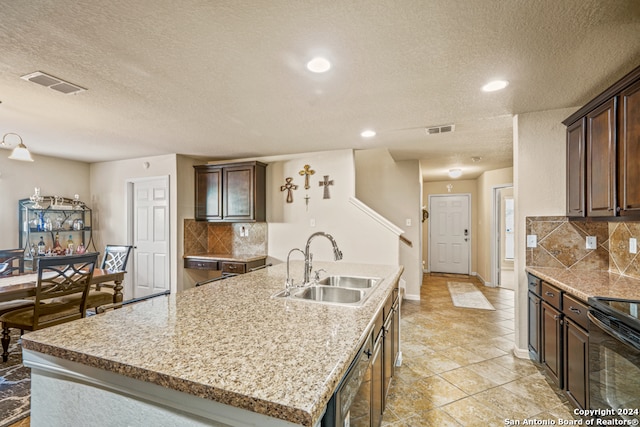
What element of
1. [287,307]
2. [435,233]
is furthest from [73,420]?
[435,233]

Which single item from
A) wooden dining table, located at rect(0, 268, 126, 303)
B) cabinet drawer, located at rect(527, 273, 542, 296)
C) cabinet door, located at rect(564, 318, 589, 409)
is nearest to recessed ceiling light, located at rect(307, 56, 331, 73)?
cabinet door, located at rect(564, 318, 589, 409)

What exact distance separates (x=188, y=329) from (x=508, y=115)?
10.5 feet

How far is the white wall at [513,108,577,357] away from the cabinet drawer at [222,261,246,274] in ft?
10.7

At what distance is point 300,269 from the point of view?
280 centimetres

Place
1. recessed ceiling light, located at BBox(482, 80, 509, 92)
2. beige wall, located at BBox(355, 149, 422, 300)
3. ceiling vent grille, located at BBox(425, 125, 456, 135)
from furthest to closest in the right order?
1. beige wall, located at BBox(355, 149, 422, 300)
2. ceiling vent grille, located at BBox(425, 125, 456, 135)
3. recessed ceiling light, located at BBox(482, 80, 509, 92)

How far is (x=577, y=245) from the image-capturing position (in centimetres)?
267

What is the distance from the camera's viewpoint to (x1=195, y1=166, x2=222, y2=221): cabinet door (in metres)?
4.75

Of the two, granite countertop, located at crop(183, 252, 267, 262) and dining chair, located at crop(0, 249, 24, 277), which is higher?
dining chair, located at crop(0, 249, 24, 277)

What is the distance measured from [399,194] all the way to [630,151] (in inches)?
133

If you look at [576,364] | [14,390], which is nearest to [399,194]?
[576,364]

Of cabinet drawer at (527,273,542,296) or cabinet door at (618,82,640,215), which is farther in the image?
cabinet drawer at (527,273,542,296)

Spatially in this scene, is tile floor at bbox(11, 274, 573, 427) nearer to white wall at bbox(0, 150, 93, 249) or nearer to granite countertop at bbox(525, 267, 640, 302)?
granite countertop at bbox(525, 267, 640, 302)

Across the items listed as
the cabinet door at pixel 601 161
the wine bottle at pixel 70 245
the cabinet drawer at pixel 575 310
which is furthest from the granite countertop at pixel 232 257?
the cabinet door at pixel 601 161

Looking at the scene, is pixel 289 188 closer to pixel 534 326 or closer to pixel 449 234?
pixel 534 326
